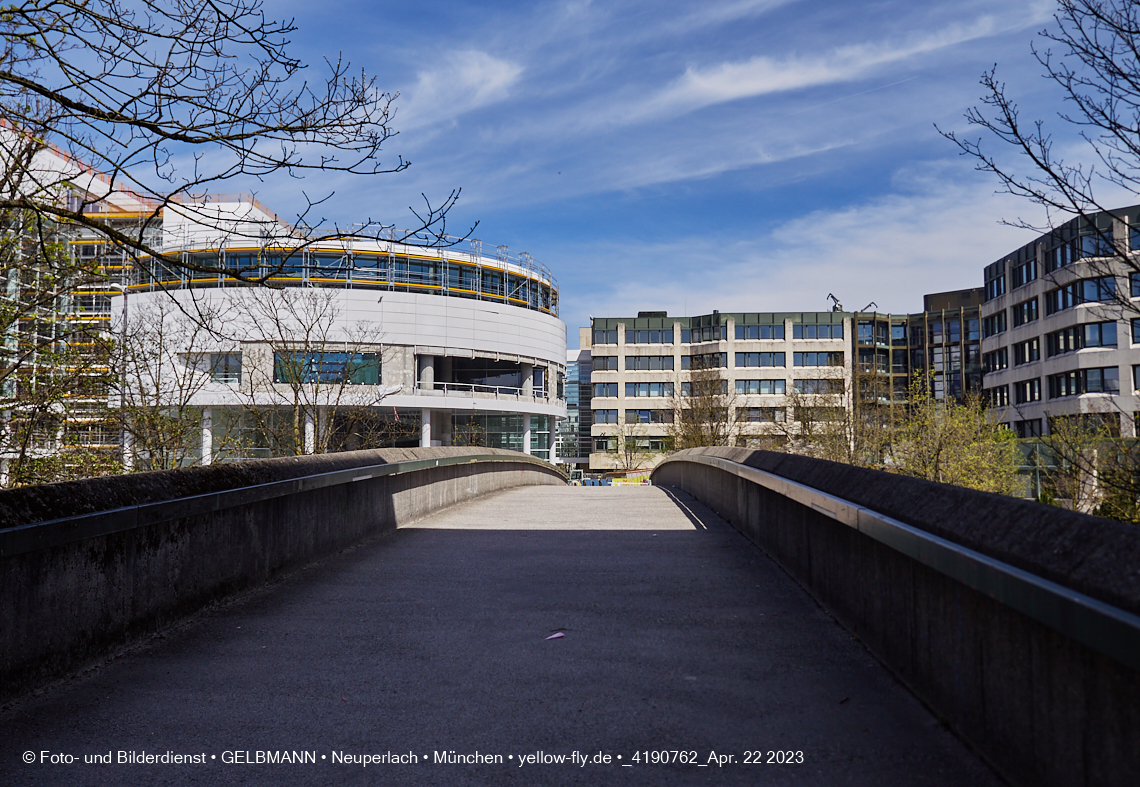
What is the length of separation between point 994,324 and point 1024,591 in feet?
252

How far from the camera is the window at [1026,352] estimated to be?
206ft

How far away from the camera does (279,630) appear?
5.32m

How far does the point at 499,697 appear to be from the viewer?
403 centimetres

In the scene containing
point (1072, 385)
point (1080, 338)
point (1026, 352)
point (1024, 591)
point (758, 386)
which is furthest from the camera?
point (758, 386)

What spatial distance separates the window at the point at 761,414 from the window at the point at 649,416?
863 centimetres

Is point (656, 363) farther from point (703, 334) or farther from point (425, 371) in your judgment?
point (425, 371)

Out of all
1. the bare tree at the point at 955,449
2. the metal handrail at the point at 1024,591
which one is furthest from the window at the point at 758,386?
the metal handrail at the point at 1024,591

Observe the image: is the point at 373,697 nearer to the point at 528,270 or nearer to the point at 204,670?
the point at 204,670

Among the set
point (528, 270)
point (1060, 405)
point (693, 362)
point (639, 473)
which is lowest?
point (639, 473)

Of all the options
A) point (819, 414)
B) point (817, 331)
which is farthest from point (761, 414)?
point (819, 414)

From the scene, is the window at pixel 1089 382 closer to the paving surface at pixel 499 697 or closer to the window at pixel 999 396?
the window at pixel 999 396

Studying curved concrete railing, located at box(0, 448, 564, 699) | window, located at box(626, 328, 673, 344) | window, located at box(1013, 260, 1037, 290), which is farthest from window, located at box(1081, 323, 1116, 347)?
curved concrete railing, located at box(0, 448, 564, 699)

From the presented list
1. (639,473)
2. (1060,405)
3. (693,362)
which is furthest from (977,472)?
(693,362)

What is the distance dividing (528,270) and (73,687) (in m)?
73.1
